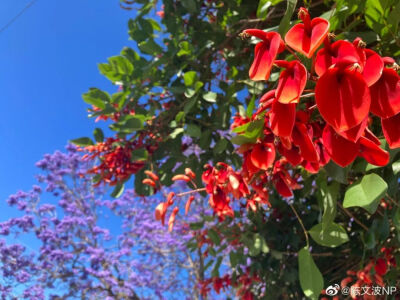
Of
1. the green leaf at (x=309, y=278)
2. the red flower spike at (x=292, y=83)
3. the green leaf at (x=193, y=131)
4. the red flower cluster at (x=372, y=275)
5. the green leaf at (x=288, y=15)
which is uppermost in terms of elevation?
the green leaf at (x=193, y=131)

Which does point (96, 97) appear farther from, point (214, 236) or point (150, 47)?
point (214, 236)

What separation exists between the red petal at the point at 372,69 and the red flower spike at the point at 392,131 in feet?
0.19

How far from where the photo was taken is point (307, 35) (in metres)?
0.31

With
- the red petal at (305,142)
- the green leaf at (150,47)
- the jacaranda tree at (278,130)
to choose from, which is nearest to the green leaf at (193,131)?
the jacaranda tree at (278,130)

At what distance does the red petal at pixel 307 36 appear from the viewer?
0.29 m

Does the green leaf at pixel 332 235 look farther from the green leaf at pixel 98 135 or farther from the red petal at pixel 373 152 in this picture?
the green leaf at pixel 98 135

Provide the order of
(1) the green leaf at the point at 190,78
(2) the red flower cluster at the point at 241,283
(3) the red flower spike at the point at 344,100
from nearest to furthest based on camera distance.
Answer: (3) the red flower spike at the point at 344,100 < (1) the green leaf at the point at 190,78 < (2) the red flower cluster at the point at 241,283

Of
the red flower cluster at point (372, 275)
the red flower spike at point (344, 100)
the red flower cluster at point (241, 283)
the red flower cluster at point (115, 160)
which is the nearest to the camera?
the red flower spike at point (344, 100)

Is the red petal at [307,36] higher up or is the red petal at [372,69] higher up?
the red petal at [307,36]

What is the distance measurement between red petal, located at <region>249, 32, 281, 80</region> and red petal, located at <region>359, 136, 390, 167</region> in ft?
0.34

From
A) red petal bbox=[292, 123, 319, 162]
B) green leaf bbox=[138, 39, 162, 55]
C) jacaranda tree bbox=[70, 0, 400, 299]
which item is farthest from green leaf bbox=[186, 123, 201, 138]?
red petal bbox=[292, 123, 319, 162]

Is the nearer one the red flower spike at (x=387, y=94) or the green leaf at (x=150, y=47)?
the red flower spike at (x=387, y=94)

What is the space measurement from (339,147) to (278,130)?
2.2 inches

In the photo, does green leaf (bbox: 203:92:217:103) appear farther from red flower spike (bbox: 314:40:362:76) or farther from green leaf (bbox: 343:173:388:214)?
red flower spike (bbox: 314:40:362:76)
